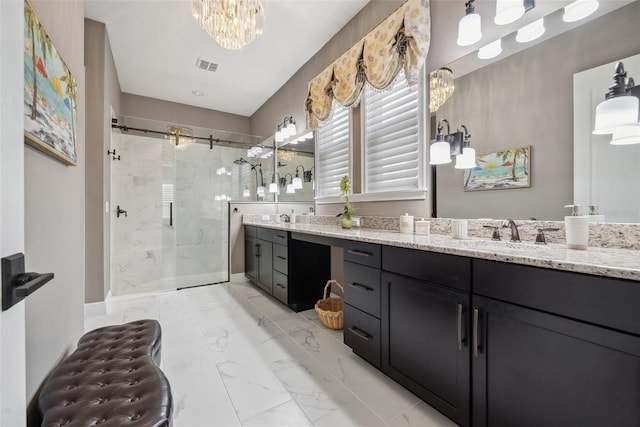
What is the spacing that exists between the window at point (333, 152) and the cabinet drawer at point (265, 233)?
0.80 meters

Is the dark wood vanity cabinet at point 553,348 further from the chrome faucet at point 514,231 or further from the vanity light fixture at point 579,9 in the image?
the vanity light fixture at point 579,9

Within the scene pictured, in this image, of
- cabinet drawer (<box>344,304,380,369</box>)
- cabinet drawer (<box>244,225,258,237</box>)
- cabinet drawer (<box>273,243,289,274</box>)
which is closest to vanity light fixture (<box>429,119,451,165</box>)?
cabinet drawer (<box>344,304,380,369</box>)

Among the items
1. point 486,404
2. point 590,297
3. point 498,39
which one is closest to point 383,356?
point 486,404

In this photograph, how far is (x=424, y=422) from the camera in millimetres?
1303

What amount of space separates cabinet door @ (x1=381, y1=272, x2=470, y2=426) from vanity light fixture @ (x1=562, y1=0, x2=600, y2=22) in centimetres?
150

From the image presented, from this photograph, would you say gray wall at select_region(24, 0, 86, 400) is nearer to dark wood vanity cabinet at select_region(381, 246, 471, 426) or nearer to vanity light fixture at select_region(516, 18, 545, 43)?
dark wood vanity cabinet at select_region(381, 246, 471, 426)

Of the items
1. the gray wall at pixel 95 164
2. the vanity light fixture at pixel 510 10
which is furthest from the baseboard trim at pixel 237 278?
the vanity light fixture at pixel 510 10

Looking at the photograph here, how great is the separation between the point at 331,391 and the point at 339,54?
10.0 ft

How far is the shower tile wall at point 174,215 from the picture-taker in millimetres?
3959

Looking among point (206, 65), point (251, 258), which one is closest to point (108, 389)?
point (251, 258)

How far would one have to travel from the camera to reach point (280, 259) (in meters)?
2.88

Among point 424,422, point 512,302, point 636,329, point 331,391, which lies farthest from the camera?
point 331,391

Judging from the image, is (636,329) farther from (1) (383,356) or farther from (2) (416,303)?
(1) (383,356)

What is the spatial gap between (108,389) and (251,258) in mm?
2781
